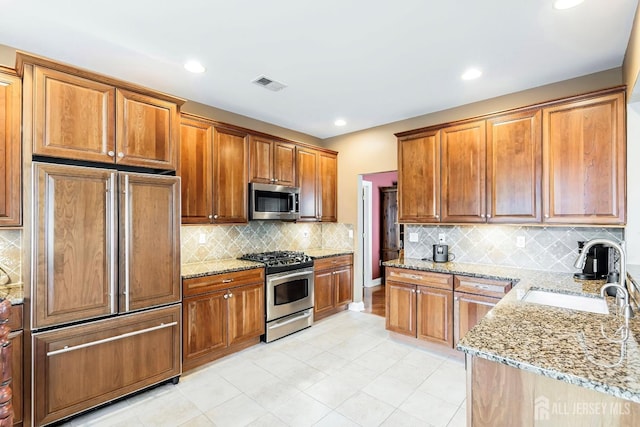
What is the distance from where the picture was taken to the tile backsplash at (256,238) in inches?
139

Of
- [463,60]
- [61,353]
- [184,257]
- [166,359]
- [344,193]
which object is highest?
[463,60]

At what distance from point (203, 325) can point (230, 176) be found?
1.61m

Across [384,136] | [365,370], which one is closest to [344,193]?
[384,136]

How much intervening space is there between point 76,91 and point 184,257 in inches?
73.4

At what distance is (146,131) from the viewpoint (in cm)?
251

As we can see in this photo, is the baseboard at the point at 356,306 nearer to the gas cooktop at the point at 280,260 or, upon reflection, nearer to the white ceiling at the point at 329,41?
the gas cooktop at the point at 280,260

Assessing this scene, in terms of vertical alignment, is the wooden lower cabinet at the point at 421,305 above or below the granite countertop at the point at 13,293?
below

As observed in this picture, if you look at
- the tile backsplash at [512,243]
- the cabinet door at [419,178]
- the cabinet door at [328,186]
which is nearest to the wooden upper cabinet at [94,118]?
the cabinet door at [328,186]

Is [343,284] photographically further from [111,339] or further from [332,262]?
[111,339]

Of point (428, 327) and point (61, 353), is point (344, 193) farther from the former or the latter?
point (61, 353)

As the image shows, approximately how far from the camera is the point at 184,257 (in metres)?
3.43

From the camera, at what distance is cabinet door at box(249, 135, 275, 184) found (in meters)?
3.75

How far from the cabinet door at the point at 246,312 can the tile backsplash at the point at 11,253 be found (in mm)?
1670

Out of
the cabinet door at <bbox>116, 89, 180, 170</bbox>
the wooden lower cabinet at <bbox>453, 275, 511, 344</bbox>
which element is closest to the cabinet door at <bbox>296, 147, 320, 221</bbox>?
the cabinet door at <bbox>116, 89, 180, 170</bbox>
